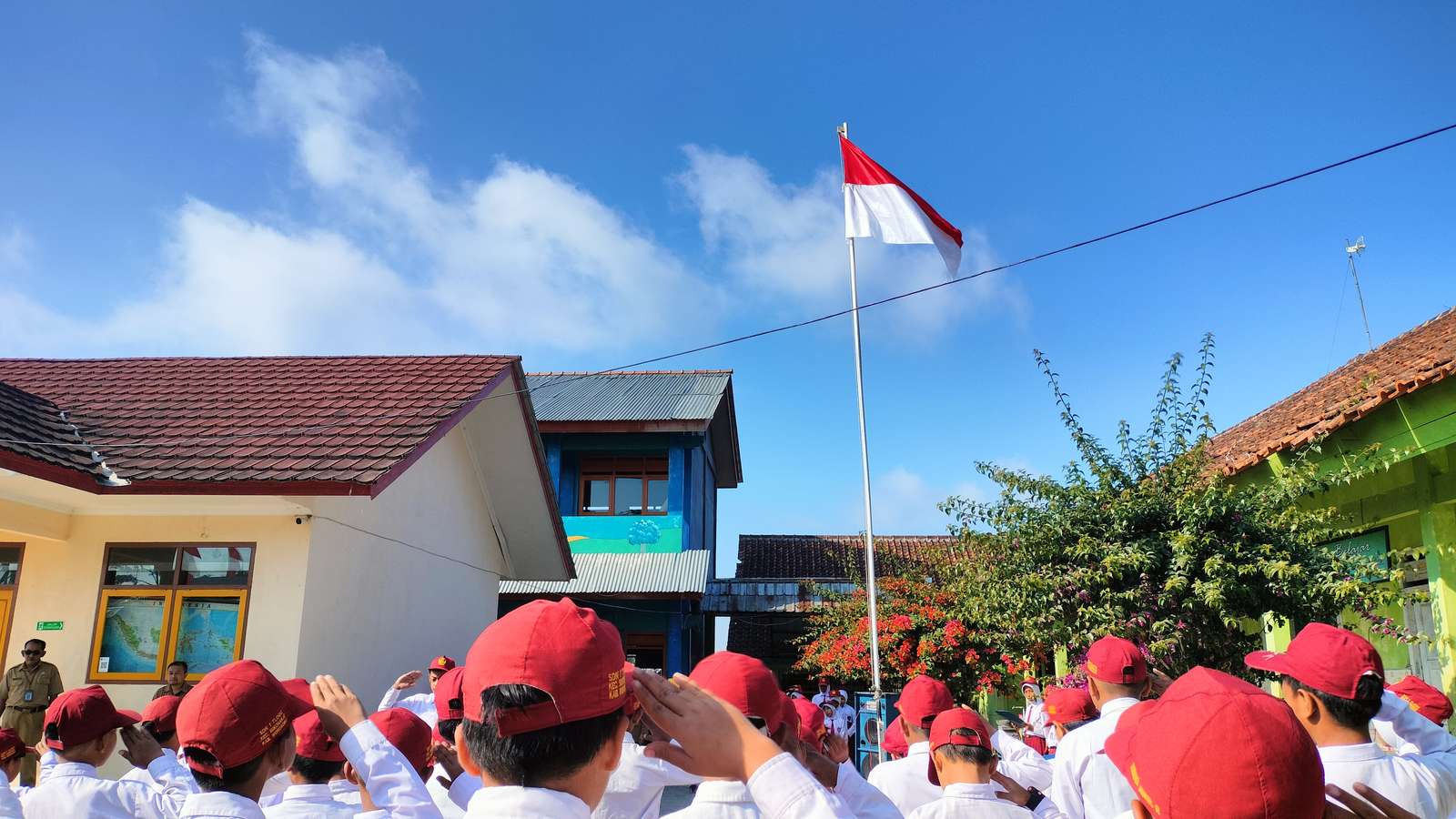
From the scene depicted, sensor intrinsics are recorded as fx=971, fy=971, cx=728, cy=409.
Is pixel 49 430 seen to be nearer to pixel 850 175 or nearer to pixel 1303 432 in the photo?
pixel 850 175

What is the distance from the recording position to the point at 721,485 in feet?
95.7

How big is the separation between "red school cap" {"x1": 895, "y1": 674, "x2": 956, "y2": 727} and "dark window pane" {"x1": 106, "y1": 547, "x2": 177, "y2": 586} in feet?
24.4

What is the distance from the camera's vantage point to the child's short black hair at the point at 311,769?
3188 millimetres

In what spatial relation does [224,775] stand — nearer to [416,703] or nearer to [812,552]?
[416,703]

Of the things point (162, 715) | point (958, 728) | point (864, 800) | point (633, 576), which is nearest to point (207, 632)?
point (162, 715)

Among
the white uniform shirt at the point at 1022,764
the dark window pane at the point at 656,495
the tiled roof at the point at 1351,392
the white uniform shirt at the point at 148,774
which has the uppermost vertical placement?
the dark window pane at the point at 656,495

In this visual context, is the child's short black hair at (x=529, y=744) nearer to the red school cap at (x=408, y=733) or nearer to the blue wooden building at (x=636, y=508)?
the red school cap at (x=408, y=733)

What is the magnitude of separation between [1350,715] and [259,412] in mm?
10399

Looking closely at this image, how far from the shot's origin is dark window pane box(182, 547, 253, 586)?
8984 millimetres

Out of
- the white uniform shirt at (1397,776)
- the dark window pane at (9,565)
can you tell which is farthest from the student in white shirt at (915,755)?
the dark window pane at (9,565)

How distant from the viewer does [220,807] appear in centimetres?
264

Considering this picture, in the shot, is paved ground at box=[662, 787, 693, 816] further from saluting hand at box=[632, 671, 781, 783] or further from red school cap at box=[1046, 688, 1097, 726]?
saluting hand at box=[632, 671, 781, 783]

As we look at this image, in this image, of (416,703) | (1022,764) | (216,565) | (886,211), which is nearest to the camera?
(1022,764)

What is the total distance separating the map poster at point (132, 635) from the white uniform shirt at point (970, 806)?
8.06 meters
